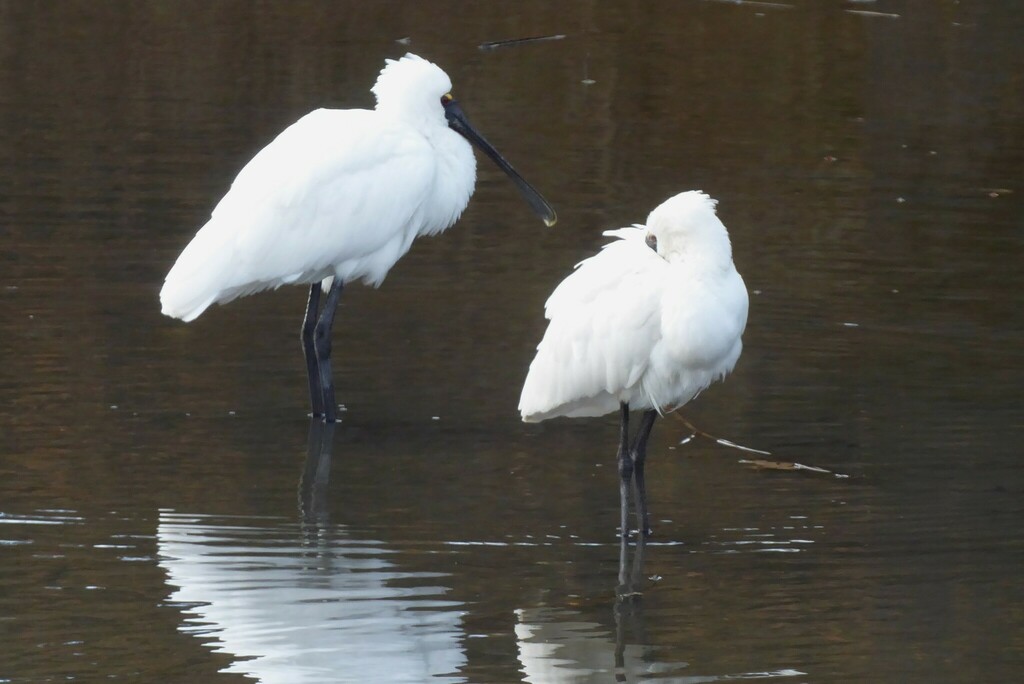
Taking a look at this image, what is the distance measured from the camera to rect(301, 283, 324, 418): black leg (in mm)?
8047

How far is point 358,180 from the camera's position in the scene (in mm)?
8266

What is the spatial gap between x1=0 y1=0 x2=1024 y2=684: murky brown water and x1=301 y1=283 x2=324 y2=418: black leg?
0.10 metres

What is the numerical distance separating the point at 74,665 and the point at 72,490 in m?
1.69

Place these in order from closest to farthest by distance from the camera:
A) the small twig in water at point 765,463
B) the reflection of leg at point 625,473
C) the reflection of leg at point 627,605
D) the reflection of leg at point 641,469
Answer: the reflection of leg at point 627,605 < the reflection of leg at point 625,473 < the reflection of leg at point 641,469 < the small twig in water at point 765,463

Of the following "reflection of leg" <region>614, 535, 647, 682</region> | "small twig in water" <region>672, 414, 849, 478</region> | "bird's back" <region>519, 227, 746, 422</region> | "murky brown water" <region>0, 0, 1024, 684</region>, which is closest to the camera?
"reflection of leg" <region>614, 535, 647, 682</region>

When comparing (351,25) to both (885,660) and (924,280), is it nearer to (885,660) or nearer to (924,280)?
(924,280)

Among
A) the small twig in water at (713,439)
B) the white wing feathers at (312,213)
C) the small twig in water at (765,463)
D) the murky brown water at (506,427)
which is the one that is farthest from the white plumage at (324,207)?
the small twig in water at (765,463)

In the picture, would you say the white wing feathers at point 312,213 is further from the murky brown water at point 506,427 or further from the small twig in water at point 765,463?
the small twig in water at point 765,463

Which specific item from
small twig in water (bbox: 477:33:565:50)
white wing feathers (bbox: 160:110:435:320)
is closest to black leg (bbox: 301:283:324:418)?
white wing feathers (bbox: 160:110:435:320)

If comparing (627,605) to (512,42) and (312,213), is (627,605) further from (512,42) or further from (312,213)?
(512,42)

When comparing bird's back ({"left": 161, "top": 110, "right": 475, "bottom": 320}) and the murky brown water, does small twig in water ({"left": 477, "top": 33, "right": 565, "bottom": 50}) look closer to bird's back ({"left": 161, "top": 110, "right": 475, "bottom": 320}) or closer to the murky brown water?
the murky brown water

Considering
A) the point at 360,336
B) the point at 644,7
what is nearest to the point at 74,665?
the point at 360,336

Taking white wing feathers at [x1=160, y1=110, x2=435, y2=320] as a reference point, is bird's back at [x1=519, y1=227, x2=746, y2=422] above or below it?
below

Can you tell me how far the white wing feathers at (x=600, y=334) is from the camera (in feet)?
21.2
